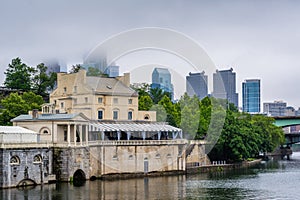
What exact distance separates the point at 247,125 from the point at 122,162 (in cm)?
2844

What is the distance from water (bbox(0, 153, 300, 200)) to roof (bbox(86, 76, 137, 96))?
40.2 ft

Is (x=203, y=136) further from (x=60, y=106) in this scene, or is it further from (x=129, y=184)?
(x=129, y=184)

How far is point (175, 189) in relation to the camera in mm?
49812

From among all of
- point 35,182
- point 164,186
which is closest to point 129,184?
point 164,186

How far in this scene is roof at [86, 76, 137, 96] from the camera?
6656 centimetres

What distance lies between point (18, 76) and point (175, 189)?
163 ft

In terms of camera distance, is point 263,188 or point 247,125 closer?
point 263,188

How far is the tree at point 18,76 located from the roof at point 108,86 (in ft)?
87.3

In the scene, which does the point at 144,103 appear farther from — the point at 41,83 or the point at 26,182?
the point at 26,182

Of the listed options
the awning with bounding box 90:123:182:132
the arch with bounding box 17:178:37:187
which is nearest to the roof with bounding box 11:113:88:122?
the awning with bounding box 90:123:182:132

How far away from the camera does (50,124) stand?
185 feet

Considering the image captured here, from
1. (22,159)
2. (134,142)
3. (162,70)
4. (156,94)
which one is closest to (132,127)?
(134,142)

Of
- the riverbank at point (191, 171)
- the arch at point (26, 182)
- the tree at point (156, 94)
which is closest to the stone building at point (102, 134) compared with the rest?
A: the riverbank at point (191, 171)

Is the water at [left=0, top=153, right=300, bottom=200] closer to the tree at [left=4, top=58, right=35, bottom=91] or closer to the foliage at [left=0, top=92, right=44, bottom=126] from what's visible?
the foliage at [left=0, top=92, right=44, bottom=126]
